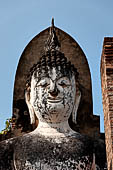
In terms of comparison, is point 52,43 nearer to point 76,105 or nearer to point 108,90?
point 76,105

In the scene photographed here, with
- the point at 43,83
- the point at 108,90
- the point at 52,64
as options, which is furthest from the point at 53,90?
the point at 108,90

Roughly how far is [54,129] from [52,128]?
4cm

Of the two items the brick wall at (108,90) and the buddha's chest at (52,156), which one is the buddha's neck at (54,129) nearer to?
the buddha's chest at (52,156)

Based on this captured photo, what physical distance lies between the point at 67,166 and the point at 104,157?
835 millimetres

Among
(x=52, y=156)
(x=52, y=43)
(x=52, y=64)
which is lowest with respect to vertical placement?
(x=52, y=156)

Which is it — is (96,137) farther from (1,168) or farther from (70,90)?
(1,168)

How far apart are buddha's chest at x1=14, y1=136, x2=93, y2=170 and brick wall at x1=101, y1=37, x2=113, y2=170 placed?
36.3 inches

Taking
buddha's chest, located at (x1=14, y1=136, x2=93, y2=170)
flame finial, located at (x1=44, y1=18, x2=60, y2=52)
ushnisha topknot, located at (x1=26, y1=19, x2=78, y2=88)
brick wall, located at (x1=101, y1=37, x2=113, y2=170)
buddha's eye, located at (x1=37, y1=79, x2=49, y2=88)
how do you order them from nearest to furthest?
brick wall, located at (x1=101, y1=37, x2=113, y2=170)
buddha's chest, located at (x1=14, y1=136, x2=93, y2=170)
buddha's eye, located at (x1=37, y1=79, x2=49, y2=88)
ushnisha topknot, located at (x1=26, y1=19, x2=78, y2=88)
flame finial, located at (x1=44, y1=18, x2=60, y2=52)

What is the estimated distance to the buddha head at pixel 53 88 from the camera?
931 cm

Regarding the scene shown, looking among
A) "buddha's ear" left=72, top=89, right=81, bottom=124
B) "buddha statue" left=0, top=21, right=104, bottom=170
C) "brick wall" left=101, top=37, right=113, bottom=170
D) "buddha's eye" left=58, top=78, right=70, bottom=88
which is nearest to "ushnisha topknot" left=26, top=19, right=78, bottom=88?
"buddha statue" left=0, top=21, right=104, bottom=170

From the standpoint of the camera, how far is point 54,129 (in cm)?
935

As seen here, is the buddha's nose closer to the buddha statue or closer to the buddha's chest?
the buddha statue

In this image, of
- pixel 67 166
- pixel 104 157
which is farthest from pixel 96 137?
pixel 67 166

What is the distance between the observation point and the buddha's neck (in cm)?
930
